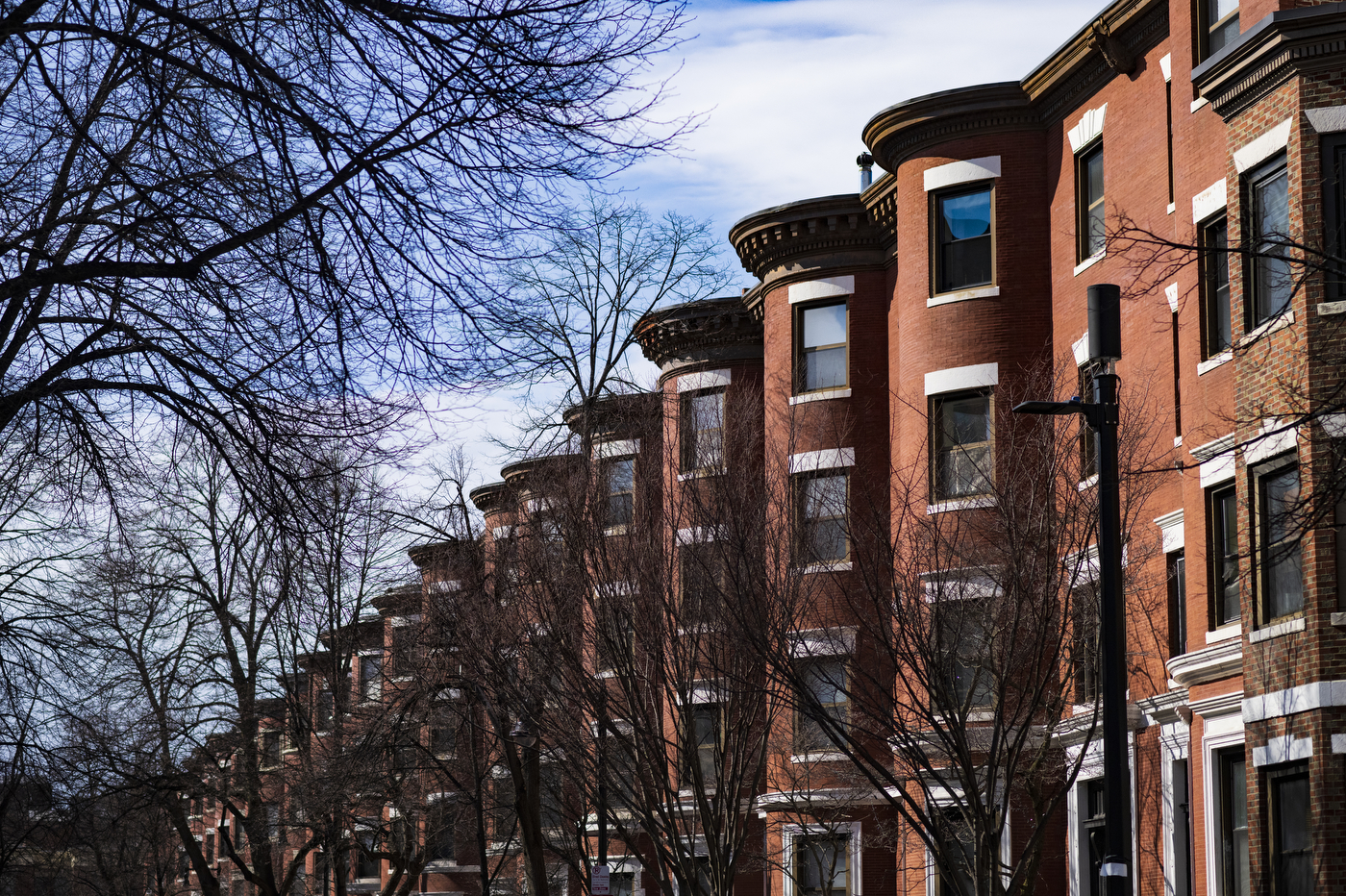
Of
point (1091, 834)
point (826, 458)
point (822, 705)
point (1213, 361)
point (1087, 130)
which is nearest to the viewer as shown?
point (1213, 361)

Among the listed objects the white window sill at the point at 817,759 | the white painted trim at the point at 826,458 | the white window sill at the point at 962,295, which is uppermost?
the white window sill at the point at 962,295

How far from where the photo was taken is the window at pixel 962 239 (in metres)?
30.3

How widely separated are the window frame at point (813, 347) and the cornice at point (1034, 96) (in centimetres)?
341

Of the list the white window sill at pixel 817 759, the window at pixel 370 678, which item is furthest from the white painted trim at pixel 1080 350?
the window at pixel 370 678

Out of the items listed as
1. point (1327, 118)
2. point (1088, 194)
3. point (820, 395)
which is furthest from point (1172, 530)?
point (820, 395)

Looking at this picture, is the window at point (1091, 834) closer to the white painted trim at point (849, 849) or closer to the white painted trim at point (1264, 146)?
the white painted trim at point (849, 849)

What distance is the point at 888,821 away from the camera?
31.0 m

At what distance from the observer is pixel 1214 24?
76.5ft

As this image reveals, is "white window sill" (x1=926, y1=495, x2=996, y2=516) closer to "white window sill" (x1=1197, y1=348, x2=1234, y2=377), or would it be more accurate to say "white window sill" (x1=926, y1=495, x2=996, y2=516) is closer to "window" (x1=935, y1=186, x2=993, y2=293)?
"white window sill" (x1=1197, y1=348, x2=1234, y2=377)

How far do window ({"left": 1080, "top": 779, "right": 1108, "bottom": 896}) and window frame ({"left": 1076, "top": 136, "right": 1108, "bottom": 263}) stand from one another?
8.93m

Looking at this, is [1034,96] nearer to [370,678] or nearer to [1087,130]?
[1087,130]

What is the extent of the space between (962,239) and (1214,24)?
313 inches

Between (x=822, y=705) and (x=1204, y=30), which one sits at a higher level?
(x=1204, y=30)

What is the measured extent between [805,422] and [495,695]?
33.7 ft
